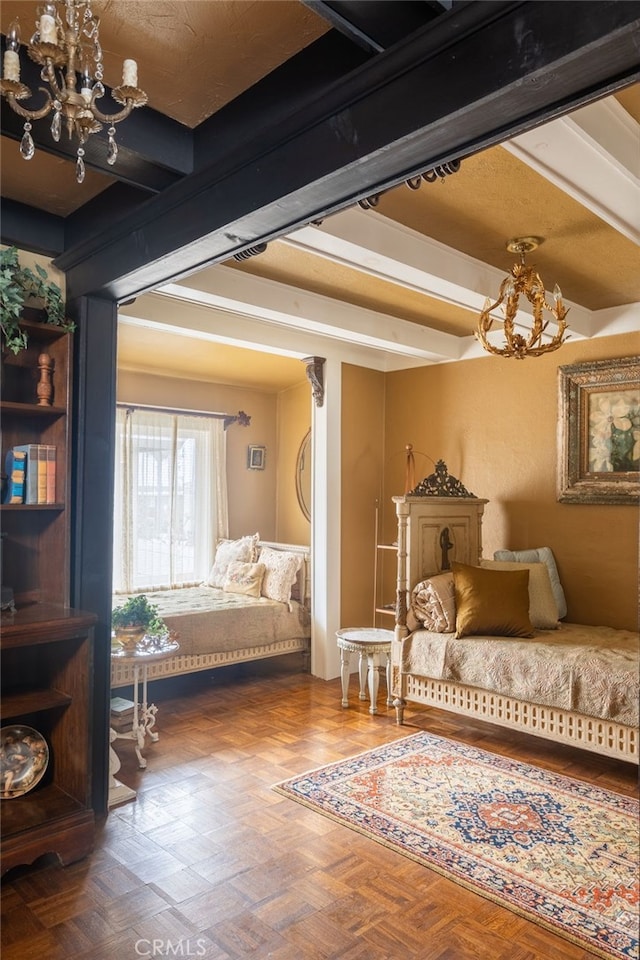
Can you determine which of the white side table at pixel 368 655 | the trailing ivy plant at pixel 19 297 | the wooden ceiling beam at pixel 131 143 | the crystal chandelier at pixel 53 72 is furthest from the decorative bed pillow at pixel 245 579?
the crystal chandelier at pixel 53 72

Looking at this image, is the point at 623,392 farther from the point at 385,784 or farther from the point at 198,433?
the point at 198,433

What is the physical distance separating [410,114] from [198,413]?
4.53 metres

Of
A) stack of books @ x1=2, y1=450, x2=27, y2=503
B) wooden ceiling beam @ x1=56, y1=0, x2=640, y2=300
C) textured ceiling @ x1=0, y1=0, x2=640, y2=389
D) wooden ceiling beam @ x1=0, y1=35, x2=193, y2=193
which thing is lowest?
stack of books @ x1=2, y1=450, x2=27, y2=503

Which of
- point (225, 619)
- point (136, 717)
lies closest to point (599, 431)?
point (225, 619)

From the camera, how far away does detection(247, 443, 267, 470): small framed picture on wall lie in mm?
6230

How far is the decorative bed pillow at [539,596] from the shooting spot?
4.06 m

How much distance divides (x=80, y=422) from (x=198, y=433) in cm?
305

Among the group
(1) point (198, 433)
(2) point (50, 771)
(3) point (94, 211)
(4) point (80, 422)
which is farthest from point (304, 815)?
(1) point (198, 433)

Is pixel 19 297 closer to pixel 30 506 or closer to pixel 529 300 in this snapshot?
pixel 30 506

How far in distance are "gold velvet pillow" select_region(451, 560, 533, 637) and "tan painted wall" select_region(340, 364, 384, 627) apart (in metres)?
1.34

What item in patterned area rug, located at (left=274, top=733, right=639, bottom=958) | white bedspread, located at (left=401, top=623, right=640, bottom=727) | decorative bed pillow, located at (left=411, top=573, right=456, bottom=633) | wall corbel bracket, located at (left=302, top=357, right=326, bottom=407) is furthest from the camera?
wall corbel bracket, located at (left=302, top=357, right=326, bottom=407)

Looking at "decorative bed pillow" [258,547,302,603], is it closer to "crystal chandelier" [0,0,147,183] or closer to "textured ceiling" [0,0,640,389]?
"textured ceiling" [0,0,640,389]
